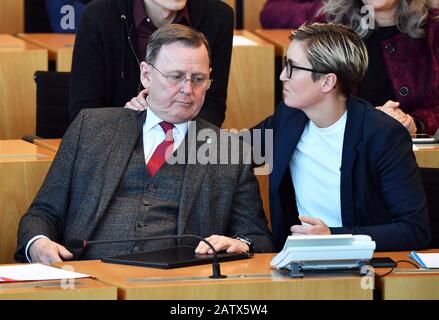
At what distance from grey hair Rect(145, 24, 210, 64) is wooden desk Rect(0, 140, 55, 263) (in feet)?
2.07

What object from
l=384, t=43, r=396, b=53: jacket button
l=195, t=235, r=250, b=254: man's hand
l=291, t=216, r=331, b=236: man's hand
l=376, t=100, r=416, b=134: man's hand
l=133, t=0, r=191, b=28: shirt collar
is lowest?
l=195, t=235, r=250, b=254: man's hand

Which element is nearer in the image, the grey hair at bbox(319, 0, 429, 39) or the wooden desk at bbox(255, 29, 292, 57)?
the grey hair at bbox(319, 0, 429, 39)

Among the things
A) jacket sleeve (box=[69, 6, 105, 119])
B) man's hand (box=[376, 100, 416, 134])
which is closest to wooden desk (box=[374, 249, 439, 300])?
man's hand (box=[376, 100, 416, 134])

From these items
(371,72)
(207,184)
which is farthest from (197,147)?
(371,72)

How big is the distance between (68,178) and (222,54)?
976mm

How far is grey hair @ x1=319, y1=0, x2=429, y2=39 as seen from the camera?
13.5 ft

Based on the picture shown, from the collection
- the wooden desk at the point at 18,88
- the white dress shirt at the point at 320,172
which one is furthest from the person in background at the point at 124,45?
the wooden desk at the point at 18,88

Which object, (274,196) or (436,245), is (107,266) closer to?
(274,196)

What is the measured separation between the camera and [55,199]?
319 centimetres

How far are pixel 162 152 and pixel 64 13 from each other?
2.27 meters

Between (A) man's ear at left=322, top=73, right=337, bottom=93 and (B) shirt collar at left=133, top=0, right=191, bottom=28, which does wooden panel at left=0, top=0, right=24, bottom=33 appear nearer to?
(B) shirt collar at left=133, top=0, right=191, bottom=28

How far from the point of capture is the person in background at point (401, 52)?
4.14 m

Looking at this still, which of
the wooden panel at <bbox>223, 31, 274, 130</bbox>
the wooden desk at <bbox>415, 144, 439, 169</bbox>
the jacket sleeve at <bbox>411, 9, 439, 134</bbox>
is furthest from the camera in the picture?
the wooden panel at <bbox>223, 31, 274, 130</bbox>

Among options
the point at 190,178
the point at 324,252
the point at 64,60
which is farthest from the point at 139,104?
the point at 64,60
